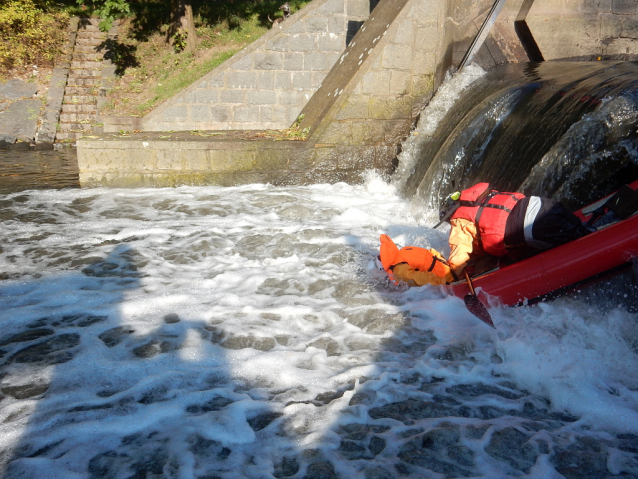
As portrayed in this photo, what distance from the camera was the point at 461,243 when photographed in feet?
14.5

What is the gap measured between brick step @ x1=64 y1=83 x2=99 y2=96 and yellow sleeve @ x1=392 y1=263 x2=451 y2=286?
11670 millimetres

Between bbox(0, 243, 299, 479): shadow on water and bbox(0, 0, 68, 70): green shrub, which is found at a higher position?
bbox(0, 0, 68, 70): green shrub

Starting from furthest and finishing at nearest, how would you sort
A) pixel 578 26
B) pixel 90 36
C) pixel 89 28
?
pixel 89 28 → pixel 90 36 → pixel 578 26

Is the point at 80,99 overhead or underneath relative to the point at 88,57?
underneath

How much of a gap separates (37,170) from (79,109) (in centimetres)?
430

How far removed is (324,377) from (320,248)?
242 centimetres

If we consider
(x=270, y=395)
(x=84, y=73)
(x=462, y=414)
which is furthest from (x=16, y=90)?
(x=462, y=414)

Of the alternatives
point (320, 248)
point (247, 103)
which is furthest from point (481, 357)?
point (247, 103)

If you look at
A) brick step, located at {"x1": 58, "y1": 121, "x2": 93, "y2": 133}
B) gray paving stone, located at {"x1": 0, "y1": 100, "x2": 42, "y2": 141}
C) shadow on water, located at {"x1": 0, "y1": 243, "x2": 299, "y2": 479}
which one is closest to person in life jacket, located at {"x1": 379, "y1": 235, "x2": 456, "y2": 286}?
shadow on water, located at {"x1": 0, "y1": 243, "x2": 299, "y2": 479}

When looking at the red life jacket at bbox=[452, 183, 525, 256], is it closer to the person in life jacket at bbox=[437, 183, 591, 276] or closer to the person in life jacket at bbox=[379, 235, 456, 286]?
the person in life jacket at bbox=[437, 183, 591, 276]

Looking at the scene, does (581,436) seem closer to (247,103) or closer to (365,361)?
(365,361)

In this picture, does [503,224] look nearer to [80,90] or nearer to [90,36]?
[80,90]

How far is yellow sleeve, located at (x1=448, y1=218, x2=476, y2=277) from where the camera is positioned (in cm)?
438

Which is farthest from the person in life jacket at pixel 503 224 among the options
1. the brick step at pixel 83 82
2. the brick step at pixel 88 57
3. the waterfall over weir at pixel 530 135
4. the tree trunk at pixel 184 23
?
the brick step at pixel 88 57
